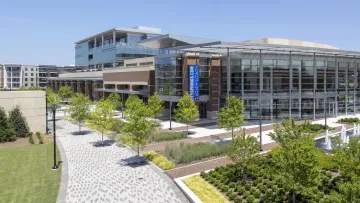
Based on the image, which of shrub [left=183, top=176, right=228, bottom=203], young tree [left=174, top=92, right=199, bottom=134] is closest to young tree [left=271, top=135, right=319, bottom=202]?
shrub [left=183, top=176, right=228, bottom=203]

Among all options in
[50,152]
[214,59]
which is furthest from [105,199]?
[214,59]

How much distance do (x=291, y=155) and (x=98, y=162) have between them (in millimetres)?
16193

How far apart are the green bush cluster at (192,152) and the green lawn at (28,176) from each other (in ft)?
→ 29.4

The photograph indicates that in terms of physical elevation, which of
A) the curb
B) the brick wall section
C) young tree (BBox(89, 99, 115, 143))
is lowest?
the curb

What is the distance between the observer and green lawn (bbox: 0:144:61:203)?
17.8 metres

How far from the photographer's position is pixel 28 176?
2141 centimetres

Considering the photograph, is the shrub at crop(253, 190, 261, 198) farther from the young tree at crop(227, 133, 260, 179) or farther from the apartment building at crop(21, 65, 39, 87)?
the apartment building at crop(21, 65, 39, 87)

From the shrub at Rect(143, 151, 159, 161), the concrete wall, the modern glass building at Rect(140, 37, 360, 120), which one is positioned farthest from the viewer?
the modern glass building at Rect(140, 37, 360, 120)

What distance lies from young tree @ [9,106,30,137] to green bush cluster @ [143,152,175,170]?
17967 mm

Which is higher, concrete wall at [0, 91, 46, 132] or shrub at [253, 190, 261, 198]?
concrete wall at [0, 91, 46, 132]

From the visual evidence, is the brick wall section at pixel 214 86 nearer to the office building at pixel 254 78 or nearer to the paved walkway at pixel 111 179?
the office building at pixel 254 78

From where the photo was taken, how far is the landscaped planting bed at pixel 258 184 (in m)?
16.5

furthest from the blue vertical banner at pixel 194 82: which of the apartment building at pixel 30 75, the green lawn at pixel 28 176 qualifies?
the apartment building at pixel 30 75

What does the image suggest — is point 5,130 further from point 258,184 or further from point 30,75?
point 30,75
